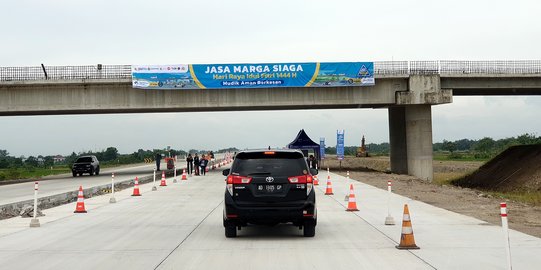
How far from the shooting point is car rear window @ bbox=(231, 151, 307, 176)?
37.2 feet

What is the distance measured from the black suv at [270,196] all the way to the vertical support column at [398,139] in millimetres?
37933

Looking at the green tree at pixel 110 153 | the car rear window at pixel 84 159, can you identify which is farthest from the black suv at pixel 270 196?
the green tree at pixel 110 153

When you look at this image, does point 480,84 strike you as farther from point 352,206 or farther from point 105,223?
point 105,223

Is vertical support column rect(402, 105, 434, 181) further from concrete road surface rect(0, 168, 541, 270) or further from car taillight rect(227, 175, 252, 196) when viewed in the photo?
car taillight rect(227, 175, 252, 196)

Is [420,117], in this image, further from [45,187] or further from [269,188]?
[269,188]

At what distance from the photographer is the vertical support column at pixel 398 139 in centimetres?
4831

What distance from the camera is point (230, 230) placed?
11.5 m

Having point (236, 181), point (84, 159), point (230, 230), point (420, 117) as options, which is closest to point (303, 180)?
point (236, 181)

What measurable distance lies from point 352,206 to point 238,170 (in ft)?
22.2

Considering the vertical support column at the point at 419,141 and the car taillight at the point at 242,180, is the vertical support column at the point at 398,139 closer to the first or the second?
the vertical support column at the point at 419,141

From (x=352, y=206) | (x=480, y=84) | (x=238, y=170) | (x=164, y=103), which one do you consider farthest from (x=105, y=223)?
(x=480, y=84)

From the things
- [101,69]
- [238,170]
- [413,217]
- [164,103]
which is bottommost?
[413,217]

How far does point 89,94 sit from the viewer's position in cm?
4353

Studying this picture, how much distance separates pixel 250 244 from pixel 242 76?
33.1 meters
